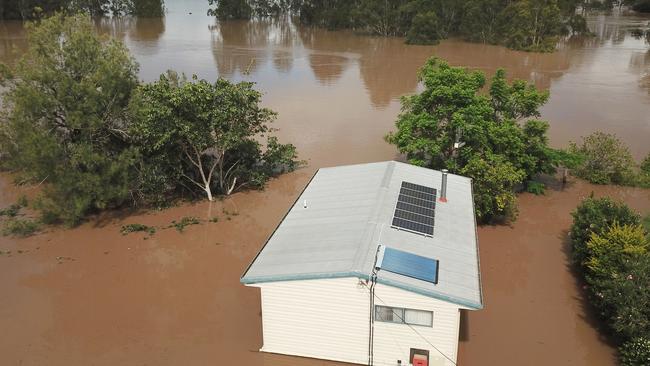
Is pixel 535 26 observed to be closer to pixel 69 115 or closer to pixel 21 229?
pixel 69 115

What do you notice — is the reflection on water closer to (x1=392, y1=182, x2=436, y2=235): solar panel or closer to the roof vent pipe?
the roof vent pipe

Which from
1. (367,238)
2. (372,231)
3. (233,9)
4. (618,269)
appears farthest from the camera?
(233,9)

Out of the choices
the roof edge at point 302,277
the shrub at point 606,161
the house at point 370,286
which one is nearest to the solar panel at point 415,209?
the house at point 370,286

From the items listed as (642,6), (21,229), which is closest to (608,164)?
(21,229)

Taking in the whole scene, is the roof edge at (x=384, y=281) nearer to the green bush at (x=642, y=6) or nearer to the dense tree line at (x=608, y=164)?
the dense tree line at (x=608, y=164)

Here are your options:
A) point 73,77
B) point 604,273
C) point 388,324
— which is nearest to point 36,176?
point 73,77

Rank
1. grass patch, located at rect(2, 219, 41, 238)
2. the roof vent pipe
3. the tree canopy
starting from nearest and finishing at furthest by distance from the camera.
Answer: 1. the roof vent pipe
2. the tree canopy
3. grass patch, located at rect(2, 219, 41, 238)

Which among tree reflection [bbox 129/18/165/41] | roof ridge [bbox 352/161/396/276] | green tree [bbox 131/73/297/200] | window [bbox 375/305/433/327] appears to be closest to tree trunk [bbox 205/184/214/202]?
green tree [bbox 131/73/297/200]

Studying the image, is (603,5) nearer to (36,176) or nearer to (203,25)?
(203,25)

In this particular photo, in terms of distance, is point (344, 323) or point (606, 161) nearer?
point (344, 323)
